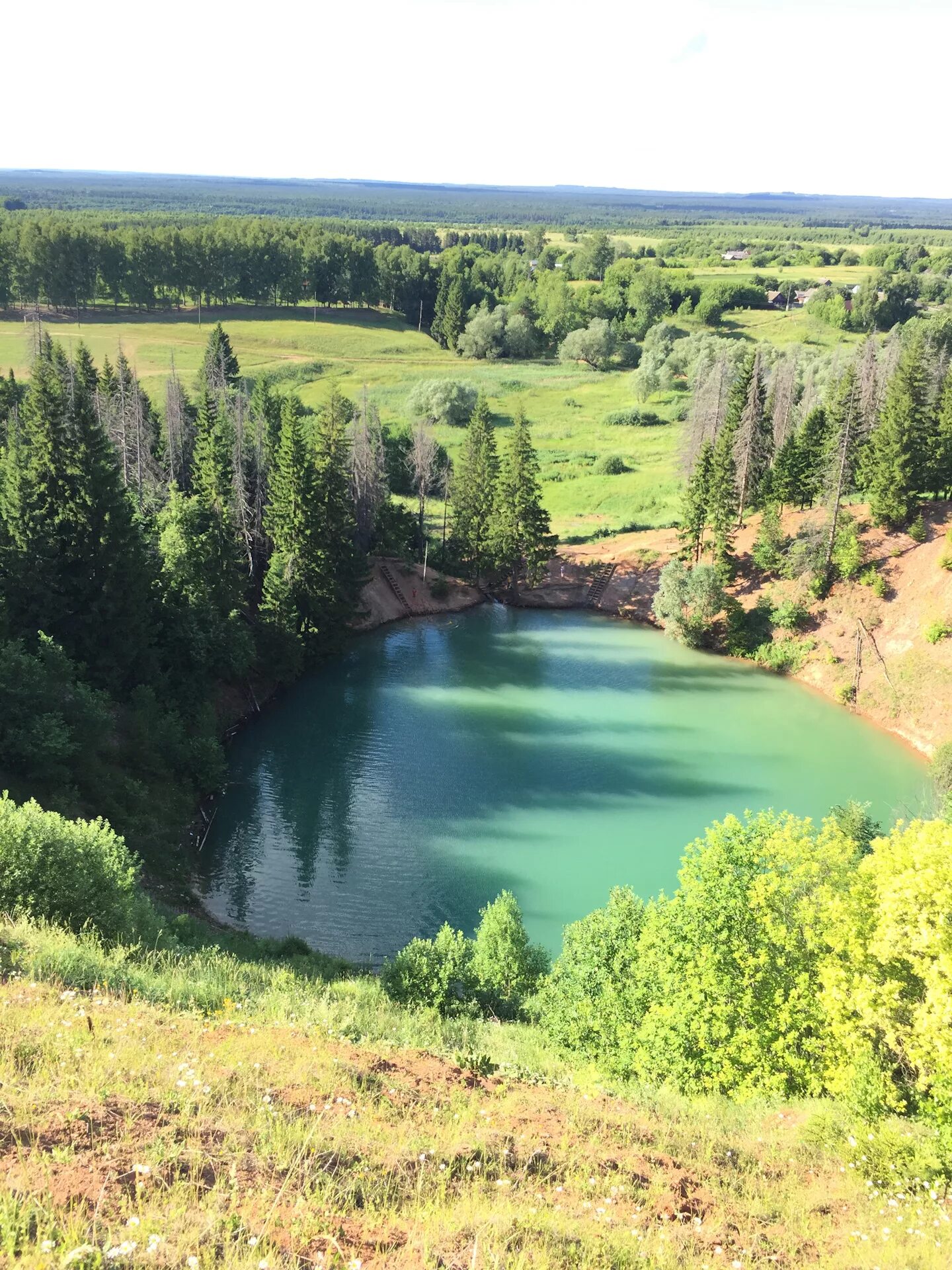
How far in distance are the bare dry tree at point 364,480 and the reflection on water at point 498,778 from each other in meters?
7.20

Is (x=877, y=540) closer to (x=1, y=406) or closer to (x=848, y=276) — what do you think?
(x=1, y=406)

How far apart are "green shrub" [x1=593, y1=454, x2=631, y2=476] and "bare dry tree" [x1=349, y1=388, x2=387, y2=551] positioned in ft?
92.1

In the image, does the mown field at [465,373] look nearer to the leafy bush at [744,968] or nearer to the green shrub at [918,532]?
the green shrub at [918,532]

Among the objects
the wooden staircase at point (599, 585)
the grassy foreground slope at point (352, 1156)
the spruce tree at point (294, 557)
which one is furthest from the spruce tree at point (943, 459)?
the grassy foreground slope at point (352, 1156)

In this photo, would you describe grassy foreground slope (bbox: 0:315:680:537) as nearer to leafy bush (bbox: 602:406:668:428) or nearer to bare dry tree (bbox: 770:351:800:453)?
leafy bush (bbox: 602:406:668:428)

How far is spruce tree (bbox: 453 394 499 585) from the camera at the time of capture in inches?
2525

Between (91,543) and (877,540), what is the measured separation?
147 ft

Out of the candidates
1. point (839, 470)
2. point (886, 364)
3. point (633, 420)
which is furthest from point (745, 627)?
point (633, 420)

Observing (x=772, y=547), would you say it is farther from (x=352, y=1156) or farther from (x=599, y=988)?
(x=352, y=1156)

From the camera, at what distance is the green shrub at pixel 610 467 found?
8294cm

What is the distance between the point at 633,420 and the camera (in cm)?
9725

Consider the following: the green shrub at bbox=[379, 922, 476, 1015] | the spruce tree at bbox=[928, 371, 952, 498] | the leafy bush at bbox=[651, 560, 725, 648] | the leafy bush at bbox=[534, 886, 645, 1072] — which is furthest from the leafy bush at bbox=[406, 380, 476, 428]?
the leafy bush at bbox=[534, 886, 645, 1072]

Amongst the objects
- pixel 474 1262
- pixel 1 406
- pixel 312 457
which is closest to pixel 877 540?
pixel 312 457

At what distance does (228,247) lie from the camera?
12912 cm
